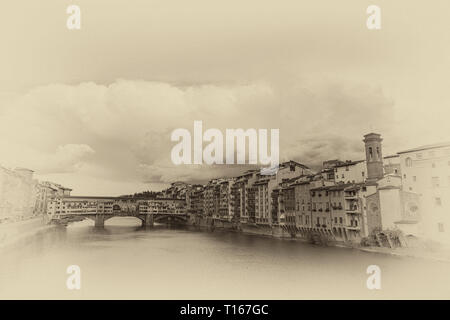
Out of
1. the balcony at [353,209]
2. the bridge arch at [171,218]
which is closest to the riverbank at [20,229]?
the bridge arch at [171,218]

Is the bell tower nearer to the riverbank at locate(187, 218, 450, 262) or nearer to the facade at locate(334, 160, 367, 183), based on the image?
the facade at locate(334, 160, 367, 183)

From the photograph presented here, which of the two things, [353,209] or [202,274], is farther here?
[353,209]

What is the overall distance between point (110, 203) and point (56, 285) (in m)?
2.85

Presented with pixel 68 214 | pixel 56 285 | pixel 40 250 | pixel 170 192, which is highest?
pixel 170 192

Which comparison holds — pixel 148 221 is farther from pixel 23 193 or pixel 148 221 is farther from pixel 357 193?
pixel 357 193

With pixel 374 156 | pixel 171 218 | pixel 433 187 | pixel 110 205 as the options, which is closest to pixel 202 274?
pixel 110 205

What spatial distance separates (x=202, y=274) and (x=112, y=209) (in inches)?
158

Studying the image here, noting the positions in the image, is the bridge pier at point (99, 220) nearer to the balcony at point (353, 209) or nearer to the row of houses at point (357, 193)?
the row of houses at point (357, 193)

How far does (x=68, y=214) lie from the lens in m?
9.22

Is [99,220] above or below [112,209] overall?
below

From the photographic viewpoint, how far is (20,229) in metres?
8.20

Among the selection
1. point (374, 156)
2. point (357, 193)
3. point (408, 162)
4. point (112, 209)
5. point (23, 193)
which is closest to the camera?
point (408, 162)
